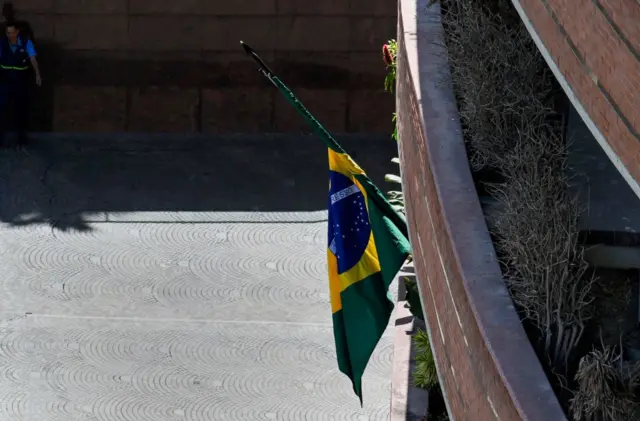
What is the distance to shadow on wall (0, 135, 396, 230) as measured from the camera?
14328 mm

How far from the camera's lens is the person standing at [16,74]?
51.0 ft

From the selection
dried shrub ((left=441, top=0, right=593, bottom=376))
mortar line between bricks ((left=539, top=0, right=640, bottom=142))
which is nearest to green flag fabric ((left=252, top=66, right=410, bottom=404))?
dried shrub ((left=441, top=0, right=593, bottom=376))

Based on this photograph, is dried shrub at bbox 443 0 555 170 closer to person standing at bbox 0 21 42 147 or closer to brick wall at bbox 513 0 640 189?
brick wall at bbox 513 0 640 189

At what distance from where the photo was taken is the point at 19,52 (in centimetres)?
1558

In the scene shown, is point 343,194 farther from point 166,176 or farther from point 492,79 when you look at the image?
point 166,176

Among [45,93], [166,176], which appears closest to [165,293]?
[166,176]

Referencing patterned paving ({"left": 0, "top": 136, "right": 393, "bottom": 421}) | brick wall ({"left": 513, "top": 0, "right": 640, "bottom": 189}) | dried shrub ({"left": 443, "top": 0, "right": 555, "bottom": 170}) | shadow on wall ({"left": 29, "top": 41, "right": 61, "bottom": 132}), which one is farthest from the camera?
shadow on wall ({"left": 29, "top": 41, "right": 61, "bottom": 132})

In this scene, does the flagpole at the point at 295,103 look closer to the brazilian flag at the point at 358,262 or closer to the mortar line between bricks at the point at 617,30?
the brazilian flag at the point at 358,262

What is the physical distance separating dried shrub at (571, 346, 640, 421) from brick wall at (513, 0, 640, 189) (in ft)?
3.27

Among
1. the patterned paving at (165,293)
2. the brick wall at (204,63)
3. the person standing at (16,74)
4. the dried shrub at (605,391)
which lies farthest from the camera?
the brick wall at (204,63)

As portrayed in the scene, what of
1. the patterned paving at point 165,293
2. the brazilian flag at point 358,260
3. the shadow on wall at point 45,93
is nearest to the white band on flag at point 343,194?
the brazilian flag at point 358,260

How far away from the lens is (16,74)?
51.4 feet

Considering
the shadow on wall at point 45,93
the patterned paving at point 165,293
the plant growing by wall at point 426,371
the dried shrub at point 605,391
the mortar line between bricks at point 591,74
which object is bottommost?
the patterned paving at point 165,293

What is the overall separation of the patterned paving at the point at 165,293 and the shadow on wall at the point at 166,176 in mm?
26
